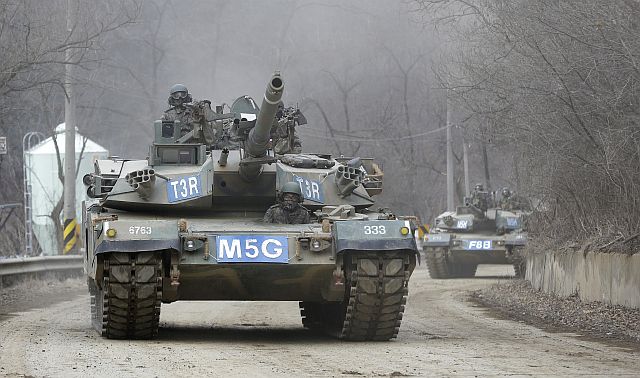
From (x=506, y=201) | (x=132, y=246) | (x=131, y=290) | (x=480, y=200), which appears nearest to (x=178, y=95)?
(x=132, y=246)

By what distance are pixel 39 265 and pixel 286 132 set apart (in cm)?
1148

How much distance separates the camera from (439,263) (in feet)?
104

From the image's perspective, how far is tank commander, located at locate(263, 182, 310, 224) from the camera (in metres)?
15.2

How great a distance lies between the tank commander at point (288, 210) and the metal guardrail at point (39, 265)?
395 inches

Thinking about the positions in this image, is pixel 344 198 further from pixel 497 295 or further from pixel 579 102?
pixel 497 295

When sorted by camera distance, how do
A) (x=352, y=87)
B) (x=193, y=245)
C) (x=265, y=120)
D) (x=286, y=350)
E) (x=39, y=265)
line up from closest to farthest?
(x=286, y=350) → (x=265, y=120) → (x=193, y=245) → (x=39, y=265) → (x=352, y=87)

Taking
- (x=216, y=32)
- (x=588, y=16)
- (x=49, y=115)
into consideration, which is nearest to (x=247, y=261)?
(x=588, y=16)

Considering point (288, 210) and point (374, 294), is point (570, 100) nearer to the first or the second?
point (288, 210)

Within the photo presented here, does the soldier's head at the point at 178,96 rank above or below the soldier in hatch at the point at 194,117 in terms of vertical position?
above

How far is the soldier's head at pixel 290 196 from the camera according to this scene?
15180 mm

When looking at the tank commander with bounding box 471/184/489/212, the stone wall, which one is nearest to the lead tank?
the stone wall

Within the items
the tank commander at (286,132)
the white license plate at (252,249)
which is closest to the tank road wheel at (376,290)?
the white license plate at (252,249)

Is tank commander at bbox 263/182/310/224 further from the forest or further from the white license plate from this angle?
the forest

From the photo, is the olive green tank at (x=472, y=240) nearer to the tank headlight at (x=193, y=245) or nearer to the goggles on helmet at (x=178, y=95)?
the goggles on helmet at (x=178, y=95)
